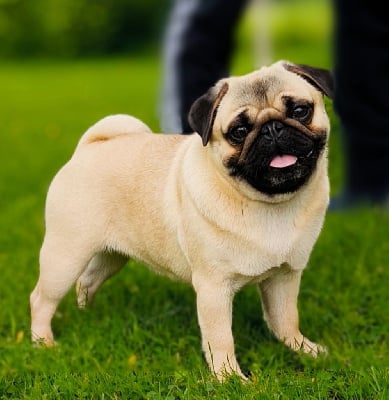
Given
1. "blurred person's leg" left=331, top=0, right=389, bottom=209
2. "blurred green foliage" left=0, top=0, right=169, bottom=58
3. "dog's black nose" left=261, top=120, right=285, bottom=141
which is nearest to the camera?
"dog's black nose" left=261, top=120, right=285, bottom=141

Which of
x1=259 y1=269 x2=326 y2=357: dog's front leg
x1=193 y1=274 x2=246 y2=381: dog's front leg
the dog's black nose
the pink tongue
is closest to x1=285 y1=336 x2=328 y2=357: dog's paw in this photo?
x1=259 y1=269 x2=326 y2=357: dog's front leg

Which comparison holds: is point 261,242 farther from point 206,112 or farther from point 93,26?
point 93,26

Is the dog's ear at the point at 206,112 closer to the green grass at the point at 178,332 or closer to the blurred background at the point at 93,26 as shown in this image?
the green grass at the point at 178,332

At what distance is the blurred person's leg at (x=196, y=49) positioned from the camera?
530 centimetres

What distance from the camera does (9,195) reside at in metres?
6.11

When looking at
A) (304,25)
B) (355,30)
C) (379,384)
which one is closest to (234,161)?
(379,384)

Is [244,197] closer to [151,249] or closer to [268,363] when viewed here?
[151,249]

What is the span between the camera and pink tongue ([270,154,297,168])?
9.23 feet

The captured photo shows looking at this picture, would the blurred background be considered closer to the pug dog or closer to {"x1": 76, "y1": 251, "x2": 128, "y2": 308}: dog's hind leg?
{"x1": 76, "y1": 251, "x2": 128, "y2": 308}: dog's hind leg

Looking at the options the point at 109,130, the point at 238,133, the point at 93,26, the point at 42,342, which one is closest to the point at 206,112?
the point at 238,133

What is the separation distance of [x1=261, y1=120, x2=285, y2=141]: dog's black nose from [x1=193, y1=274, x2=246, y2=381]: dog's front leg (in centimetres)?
62

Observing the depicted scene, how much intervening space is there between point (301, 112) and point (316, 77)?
0.55 ft

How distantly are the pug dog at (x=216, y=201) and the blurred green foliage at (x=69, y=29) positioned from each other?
68.4 ft

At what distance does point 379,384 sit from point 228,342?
1.97ft
